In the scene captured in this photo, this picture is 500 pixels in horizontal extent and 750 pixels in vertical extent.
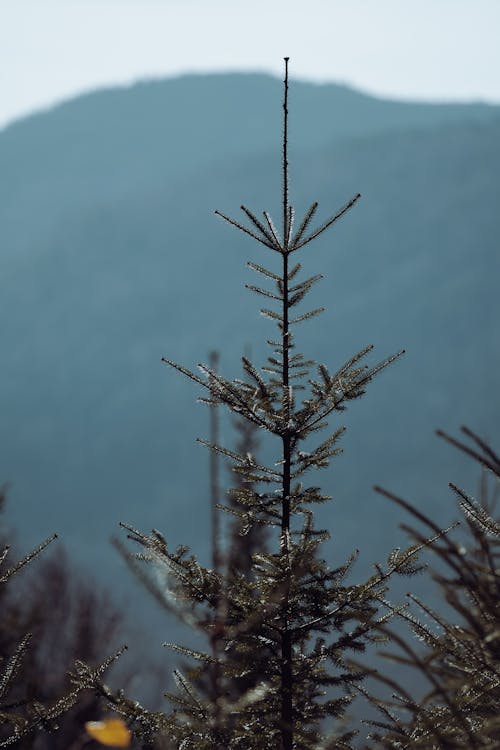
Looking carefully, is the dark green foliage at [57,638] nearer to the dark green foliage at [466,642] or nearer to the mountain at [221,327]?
the dark green foliage at [466,642]

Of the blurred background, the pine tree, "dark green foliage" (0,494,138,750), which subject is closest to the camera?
the pine tree

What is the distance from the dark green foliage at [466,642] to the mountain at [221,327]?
73816 millimetres

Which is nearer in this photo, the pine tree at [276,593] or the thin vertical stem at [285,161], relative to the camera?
the pine tree at [276,593]

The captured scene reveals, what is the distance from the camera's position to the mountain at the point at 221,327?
97.4m

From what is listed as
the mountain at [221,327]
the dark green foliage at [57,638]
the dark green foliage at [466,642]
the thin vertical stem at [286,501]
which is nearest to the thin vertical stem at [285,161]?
the thin vertical stem at [286,501]

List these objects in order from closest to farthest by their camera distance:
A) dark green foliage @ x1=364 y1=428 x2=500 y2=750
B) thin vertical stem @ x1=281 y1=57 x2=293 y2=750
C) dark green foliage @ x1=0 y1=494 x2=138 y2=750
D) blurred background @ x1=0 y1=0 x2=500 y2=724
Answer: dark green foliage @ x1=364 y1=428 x2=500 y2=750
thin vertical stem @ x1=281 y1=57 x2=293 y2=750
dark green foliage @ x1=0 y1=494 x2=138 y2=750
blurred background @ x1=0 y1=0 x2=500 y2=724

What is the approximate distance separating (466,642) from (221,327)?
12549cm

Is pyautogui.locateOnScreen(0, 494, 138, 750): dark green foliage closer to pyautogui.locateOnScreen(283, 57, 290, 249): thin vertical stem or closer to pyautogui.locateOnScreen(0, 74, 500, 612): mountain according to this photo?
pyautogui.locateOnScreen(283, 57, 290, 249): thin vertical stem

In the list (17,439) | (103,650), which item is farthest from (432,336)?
(103,650)

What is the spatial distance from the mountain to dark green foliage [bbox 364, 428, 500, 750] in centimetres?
7382

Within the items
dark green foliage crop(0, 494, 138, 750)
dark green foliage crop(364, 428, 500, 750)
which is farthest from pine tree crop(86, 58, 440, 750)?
dark green foliage crop(0, 494, 138, 750)

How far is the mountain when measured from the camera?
9738cm

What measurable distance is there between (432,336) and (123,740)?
389 ft

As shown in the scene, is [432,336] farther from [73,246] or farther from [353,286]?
[73,246]
